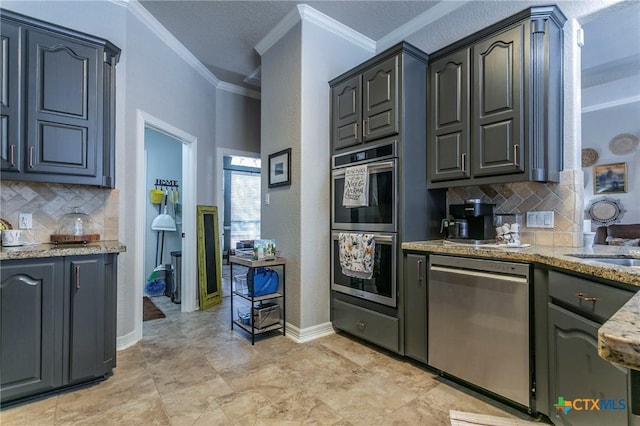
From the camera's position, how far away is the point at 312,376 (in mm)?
2201

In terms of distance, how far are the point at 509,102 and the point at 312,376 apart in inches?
89.3

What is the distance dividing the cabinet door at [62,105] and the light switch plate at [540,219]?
3.14 m

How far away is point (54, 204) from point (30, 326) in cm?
95

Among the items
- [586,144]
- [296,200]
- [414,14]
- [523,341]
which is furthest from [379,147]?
[586,144]

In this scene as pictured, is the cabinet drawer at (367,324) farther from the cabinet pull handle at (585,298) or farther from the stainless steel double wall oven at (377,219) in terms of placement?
the cabinet pull handle at (585,298)

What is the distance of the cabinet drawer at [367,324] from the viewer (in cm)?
246

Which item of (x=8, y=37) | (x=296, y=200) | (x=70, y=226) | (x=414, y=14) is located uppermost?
(x=414, y=14)

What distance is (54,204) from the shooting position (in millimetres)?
2377

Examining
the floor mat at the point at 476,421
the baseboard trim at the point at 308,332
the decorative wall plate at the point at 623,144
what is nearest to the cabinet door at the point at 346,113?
the baseboard trim at the point at 308,332

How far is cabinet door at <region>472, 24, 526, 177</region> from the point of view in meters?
2.05

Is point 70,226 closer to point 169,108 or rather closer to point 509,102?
point 169,108

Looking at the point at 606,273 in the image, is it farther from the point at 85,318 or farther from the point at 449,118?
the point at 85,318

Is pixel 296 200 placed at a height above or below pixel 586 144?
below

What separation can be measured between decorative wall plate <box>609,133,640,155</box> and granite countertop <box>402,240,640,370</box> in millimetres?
2927
